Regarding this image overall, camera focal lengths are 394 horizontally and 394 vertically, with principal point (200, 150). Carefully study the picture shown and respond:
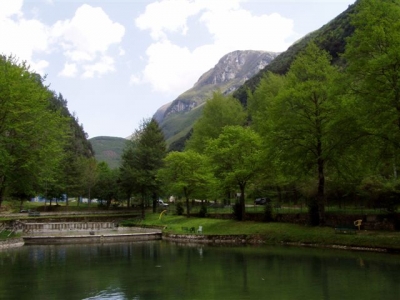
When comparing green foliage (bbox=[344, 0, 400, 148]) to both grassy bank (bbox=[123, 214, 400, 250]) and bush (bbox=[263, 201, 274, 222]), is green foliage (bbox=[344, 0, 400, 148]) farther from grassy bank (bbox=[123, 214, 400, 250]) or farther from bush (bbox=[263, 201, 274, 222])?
bush (bbox=[263, 201, 274, 222])

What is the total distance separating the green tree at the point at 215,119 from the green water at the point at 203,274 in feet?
125

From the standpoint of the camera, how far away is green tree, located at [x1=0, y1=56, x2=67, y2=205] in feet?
112

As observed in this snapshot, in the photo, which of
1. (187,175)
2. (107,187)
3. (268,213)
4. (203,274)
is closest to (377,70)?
(203,274)

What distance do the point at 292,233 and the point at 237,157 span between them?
44.9 ft

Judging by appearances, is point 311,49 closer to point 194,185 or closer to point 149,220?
point 194,185

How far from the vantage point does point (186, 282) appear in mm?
19328

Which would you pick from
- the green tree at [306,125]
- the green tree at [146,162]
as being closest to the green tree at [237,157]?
the green tree at [306,125]

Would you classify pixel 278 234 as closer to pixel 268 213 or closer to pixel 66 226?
pixel 268 213

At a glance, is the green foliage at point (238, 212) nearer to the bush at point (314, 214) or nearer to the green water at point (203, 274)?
the bush at point (314, 214)

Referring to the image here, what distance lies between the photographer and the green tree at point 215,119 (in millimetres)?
69188

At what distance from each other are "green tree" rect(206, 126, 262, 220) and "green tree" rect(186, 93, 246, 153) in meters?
19.7

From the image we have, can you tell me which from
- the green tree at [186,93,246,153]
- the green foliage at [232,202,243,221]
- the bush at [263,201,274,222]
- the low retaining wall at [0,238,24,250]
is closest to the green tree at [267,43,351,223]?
the bush at [263,201,274,222]

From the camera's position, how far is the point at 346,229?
32.3m

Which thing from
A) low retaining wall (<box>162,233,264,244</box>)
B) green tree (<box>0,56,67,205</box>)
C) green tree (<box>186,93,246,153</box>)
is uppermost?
green tree (<box>186,93,246,153</box>)
